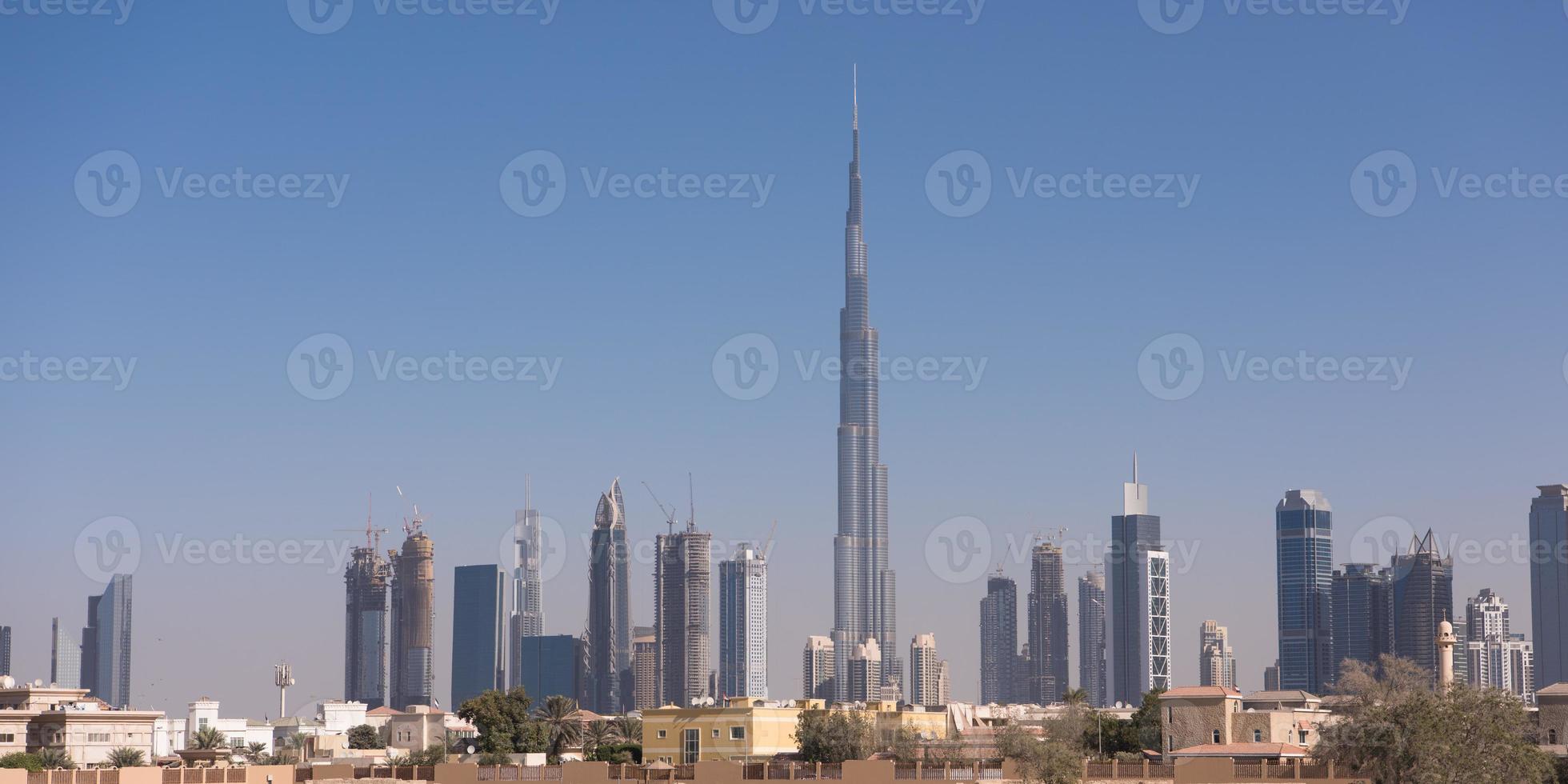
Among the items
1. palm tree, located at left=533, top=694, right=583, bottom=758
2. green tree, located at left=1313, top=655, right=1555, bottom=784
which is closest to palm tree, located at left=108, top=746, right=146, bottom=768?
palm tree, located at left=533, top=694, right=583, bottom=758

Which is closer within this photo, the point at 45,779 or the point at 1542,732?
the point at 45,779

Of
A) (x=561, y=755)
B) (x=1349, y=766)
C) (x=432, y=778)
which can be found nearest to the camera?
(x=1349, y=766)

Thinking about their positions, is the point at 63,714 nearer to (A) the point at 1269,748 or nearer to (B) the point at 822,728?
(B) the point at 822,728

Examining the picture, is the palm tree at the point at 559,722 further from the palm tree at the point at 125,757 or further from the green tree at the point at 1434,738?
the green tree at the point at 1434,738

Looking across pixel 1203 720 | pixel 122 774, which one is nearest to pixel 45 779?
pixel 122 774

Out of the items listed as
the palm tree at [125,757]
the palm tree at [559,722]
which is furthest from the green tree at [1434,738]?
the palm tree at [559,722]

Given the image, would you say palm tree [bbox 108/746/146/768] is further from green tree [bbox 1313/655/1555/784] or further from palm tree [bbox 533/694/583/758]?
green tree [bbox 1313/655/1555/784]
